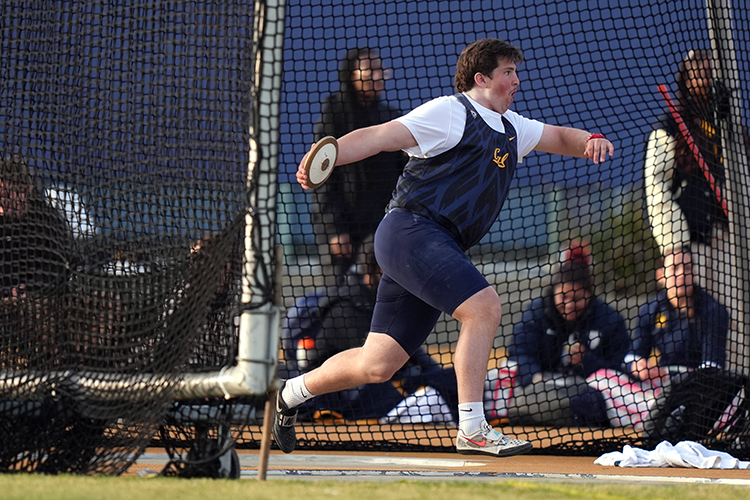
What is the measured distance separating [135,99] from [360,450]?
221 cm

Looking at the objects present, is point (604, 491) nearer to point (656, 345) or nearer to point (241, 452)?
point (241, 452)

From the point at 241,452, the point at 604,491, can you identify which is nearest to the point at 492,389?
the point at 241,452

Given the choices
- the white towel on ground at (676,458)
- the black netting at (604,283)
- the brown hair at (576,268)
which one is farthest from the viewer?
the brown hair at (576,268)

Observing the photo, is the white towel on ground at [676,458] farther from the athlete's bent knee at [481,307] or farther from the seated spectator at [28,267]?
the seated spectator at [28,267]

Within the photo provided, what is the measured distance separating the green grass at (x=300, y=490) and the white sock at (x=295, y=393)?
3.44 feet

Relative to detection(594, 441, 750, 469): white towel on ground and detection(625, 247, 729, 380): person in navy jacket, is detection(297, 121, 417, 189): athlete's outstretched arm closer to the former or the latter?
detection(594, 441, 750, 469): white towel on ground

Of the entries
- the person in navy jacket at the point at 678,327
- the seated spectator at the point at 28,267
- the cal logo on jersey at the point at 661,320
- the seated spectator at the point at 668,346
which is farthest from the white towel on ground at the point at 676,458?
the seated spectator at the point at 28,267

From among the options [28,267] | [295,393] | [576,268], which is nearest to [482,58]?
[295,393]

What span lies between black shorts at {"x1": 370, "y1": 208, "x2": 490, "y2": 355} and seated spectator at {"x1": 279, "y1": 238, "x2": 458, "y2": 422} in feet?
5.89

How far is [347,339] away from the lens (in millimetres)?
5312

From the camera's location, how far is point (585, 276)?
553 cm

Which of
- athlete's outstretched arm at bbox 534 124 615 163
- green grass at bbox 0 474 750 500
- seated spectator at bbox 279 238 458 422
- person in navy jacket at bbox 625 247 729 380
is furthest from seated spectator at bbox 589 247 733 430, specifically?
green grass at bbox 0 474 750 500

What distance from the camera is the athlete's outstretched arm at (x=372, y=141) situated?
3025 mm

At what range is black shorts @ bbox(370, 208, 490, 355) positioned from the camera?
9.90 ft
